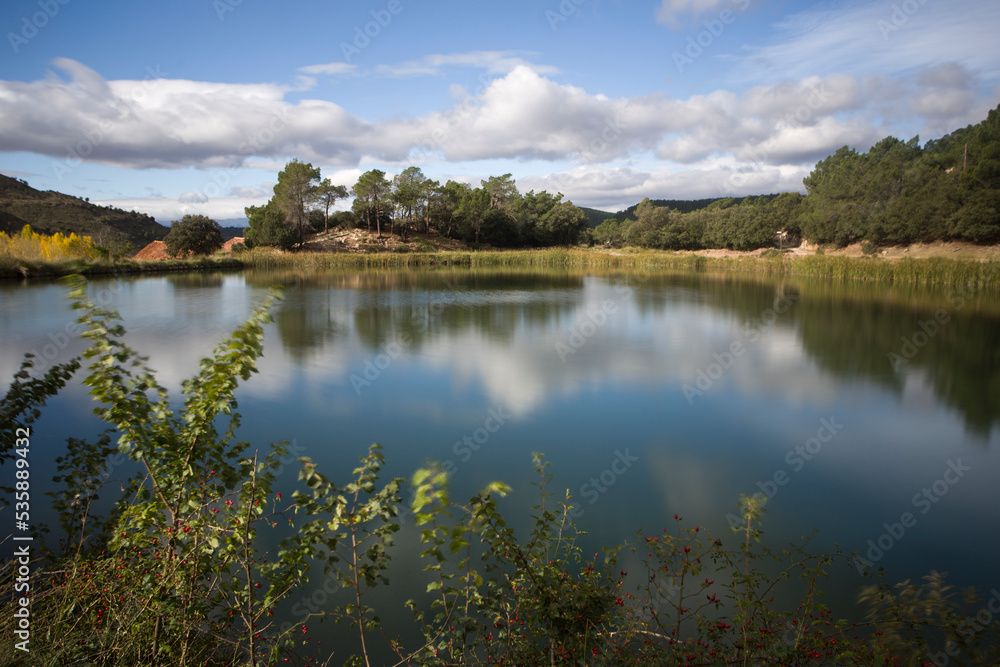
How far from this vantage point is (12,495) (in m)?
4.79

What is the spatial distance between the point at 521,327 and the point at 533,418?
6.93m

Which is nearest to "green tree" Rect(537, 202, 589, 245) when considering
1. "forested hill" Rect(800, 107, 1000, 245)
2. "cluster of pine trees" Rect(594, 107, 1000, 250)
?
"cluster of pine trees" Rect(594, 107, 1000, 250)

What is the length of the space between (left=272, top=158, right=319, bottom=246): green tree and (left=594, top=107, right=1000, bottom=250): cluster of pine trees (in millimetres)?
37242

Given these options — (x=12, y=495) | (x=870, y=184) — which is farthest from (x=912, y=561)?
(x=870, y=184)

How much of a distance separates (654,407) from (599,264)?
116ft

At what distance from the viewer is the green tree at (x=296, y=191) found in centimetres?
4438

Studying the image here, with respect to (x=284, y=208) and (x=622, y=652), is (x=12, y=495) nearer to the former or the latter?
(x=622, y=652)

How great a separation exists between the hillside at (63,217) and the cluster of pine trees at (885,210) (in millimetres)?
55240

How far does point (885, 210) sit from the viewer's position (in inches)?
1503

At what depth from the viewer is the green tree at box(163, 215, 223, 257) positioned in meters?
36.2

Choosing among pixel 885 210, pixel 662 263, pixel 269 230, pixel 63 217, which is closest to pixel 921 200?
pixel 885 210

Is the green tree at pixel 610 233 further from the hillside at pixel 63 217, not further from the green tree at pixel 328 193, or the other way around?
the hillside at pixel 63 217

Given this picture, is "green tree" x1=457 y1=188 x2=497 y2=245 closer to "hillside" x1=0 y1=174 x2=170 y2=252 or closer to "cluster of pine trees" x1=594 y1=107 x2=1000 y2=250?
"cluster of pine trees" x1=594 y1=107 x2=1000 y2=250

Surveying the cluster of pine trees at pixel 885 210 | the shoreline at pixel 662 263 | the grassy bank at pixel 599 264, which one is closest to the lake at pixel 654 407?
the grassy bank at pixel 599 264
